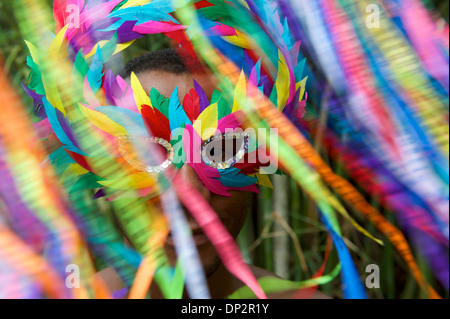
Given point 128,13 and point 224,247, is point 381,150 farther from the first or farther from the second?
point 128,13

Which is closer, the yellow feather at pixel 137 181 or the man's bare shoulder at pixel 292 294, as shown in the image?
the yellow feather at pixel 137 181

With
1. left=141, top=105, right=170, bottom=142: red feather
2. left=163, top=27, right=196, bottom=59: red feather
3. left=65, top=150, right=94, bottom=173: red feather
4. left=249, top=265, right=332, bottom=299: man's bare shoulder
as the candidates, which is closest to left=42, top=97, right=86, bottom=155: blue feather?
Answer: left=65, top=150, right=94, bottom=173: red feather

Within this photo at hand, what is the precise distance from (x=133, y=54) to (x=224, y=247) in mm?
844

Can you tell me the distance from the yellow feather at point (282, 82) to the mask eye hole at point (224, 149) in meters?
0.09

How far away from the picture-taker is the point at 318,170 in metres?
0.81

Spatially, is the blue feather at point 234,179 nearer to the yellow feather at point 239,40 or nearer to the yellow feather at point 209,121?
the yellow feather at point 209,121

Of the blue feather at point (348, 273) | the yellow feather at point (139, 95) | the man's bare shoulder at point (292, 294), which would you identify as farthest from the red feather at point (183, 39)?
the man's bare shoulder at point (292, 294)

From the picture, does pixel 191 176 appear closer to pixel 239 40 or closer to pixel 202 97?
pixel 202 97

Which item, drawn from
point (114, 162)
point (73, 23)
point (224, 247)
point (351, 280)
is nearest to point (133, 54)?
point (73, 23)

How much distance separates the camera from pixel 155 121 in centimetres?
73

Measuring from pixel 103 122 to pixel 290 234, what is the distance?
84cm

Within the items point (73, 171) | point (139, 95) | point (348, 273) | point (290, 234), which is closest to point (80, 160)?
point (73, 171)

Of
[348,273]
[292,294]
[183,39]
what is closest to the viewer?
[348,273]

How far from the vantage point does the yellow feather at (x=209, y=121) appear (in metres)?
0.73
